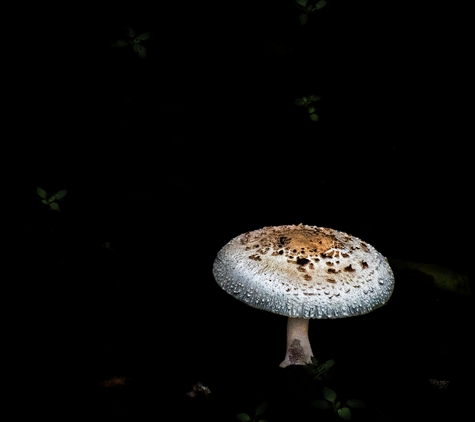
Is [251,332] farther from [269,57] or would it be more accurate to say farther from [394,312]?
[269,57]

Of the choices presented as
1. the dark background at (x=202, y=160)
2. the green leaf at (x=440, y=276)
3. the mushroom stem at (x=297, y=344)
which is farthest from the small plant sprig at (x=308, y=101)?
the mushroom stem at (x=297, y=344)

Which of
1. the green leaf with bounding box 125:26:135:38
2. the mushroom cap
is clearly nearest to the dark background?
the green leaf with bounding box 125:26:135:38

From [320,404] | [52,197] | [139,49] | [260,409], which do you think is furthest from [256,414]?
[139,49]

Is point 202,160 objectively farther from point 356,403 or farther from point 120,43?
point 356,403

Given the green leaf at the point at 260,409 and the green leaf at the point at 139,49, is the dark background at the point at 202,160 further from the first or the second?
the green leaf at the point at 260,409

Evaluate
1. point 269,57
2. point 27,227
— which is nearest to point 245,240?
point 269,57
